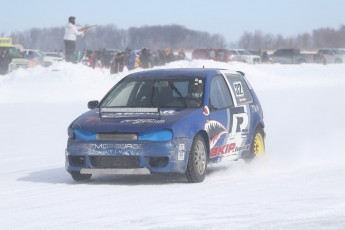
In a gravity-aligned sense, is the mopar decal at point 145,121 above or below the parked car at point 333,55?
above

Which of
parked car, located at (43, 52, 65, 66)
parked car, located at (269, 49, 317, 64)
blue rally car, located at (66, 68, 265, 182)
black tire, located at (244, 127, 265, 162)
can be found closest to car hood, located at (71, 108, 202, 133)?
blue rally car, located at (66, 68, 265, 182)

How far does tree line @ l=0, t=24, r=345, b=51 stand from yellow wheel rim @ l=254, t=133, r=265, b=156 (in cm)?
9923

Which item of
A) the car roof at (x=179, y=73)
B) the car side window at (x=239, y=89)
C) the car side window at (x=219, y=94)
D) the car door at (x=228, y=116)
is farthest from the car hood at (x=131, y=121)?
the car side window at (x=239, y=89)

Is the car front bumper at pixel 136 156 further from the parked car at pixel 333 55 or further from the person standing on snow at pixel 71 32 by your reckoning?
the parked car at pixel 333 55

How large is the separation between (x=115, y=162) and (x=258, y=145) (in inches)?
110

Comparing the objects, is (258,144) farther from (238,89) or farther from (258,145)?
(238,89)

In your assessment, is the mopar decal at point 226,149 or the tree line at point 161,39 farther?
the tree line at point 161,39

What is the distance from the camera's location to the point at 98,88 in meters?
29.1

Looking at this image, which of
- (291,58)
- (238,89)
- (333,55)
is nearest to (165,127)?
(238,89)

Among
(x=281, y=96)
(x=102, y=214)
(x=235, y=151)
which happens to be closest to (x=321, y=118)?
(x=281, y=96)

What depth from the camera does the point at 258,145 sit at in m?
12.2

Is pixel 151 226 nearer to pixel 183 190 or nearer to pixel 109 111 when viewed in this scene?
pixel 183 190

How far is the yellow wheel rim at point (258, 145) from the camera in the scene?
12141 millimetres

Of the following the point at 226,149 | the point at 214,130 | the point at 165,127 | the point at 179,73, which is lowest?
the point at 226,149
